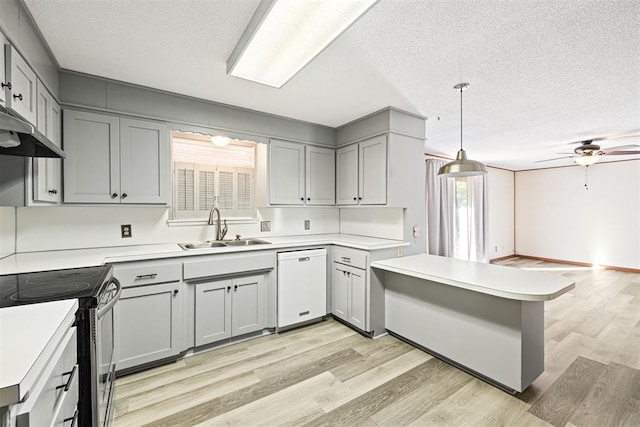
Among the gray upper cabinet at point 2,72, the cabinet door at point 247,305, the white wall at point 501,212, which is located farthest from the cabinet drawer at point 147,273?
the white wall at point 501,212

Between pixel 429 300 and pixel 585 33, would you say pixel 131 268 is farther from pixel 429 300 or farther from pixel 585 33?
pixel 585 33

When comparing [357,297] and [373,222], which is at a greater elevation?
[373,222]

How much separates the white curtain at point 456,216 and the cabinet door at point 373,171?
224 centimetres

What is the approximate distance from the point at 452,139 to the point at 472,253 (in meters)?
3.06

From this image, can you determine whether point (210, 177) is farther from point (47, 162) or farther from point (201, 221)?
point (47, 162)

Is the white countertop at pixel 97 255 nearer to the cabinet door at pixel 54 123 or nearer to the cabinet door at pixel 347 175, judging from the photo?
the cabinet door at pixel 347 175

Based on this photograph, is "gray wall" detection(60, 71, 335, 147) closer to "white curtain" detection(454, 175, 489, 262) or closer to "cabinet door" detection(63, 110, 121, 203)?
"cabinet door" detection(63, 110, 121, 203)

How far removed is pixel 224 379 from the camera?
2.19 metres

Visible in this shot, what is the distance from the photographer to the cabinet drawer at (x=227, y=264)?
244 centimetres

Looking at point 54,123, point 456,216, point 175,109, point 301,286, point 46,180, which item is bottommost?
point 301,286

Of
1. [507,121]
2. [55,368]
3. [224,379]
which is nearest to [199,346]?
[224,379]

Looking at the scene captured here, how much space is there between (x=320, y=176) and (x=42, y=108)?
2.55m

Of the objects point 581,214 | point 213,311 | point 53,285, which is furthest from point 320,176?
point 581,214

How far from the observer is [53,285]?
150 centimetres
